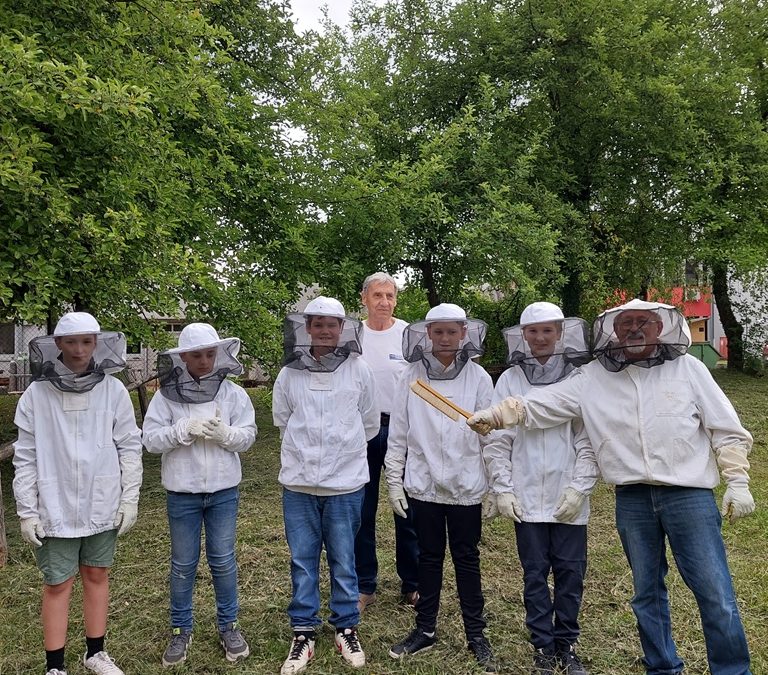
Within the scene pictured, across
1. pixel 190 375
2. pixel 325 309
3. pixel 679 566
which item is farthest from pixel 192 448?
pixel 679 566

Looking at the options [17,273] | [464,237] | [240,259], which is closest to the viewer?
[17,273]

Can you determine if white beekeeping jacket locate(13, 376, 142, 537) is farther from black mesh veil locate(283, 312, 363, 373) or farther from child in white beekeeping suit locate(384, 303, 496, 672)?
child in white beekeeping suit locate(384, 303, 496, 672)

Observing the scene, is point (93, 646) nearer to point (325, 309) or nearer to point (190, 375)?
point (190, 375)

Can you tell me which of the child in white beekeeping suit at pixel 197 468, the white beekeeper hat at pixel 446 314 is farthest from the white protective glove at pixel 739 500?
the child in white beekeeping suit at pixel 197 468

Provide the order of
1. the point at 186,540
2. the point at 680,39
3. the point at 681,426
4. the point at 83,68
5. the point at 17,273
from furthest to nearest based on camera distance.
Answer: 1. the point at 680,39
2. the point at 17,273
3. the point at 83,68
4. the point at 186,540
5. the point at 681,426

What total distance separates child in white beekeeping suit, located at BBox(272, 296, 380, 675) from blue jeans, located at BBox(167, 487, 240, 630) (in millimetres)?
352

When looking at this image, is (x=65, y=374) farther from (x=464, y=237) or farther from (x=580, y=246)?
(x=580, y=246)

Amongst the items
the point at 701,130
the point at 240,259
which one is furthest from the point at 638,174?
the point at 240,259

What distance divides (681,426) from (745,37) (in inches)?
594

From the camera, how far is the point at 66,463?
316cm

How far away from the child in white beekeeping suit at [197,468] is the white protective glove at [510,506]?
1.43 m

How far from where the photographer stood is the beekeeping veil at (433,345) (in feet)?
11.7

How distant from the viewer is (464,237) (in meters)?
8.56

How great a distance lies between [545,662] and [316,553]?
1.34 meters
